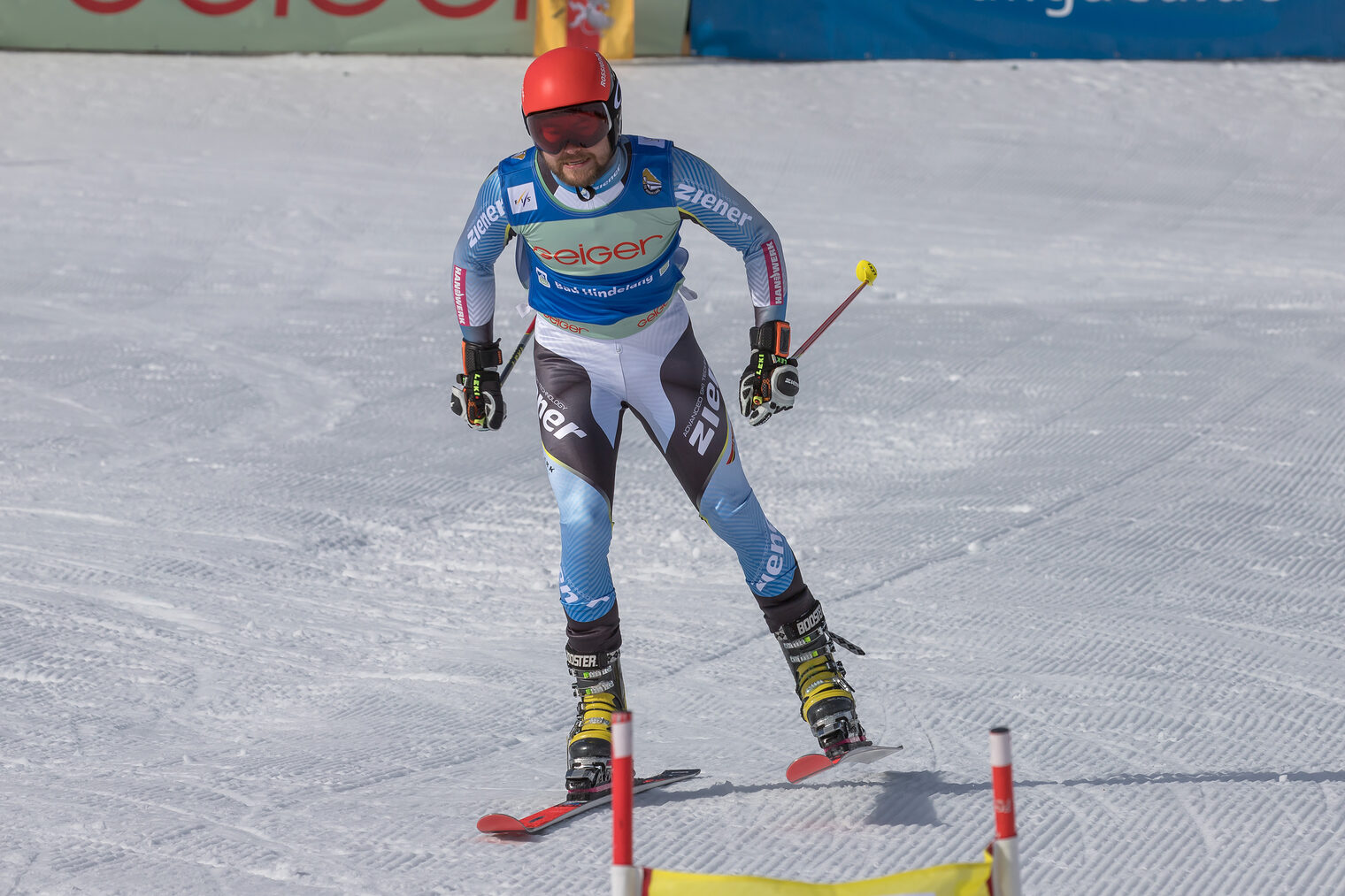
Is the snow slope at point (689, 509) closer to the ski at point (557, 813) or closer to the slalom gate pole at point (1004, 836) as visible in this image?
the ski at point (557, 813)

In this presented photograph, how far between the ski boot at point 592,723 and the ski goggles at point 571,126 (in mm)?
1452

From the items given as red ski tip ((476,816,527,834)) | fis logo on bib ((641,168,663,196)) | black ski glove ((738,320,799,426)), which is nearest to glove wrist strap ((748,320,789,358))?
black ski glove ((738,320,799,426))

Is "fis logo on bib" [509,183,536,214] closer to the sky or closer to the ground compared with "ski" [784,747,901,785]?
closer to the sky

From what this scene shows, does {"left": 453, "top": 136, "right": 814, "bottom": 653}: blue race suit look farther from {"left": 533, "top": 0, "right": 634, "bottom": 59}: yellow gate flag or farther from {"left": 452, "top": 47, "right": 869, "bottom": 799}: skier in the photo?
{"left": 533, "top": 0, "right": 634, "bottom": 59}: yellow gate flag

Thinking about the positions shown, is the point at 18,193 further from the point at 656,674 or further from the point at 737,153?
the point at 656,674

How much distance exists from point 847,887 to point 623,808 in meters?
0.44

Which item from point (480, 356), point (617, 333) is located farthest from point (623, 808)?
point (480, 356)

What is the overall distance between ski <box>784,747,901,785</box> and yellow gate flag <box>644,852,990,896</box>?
1556 millimetres

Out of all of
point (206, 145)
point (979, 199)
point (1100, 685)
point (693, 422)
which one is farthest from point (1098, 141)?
point (693, 422)

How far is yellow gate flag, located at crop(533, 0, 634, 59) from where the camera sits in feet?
46.8

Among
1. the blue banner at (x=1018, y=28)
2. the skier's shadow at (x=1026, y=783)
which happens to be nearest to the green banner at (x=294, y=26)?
the blue banner at (x=1018, y=28)

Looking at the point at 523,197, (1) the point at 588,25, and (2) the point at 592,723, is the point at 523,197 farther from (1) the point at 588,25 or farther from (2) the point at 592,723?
(1) the point at 588,25

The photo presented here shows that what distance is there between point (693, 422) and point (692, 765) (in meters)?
1.10

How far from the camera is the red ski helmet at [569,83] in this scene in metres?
3.82
